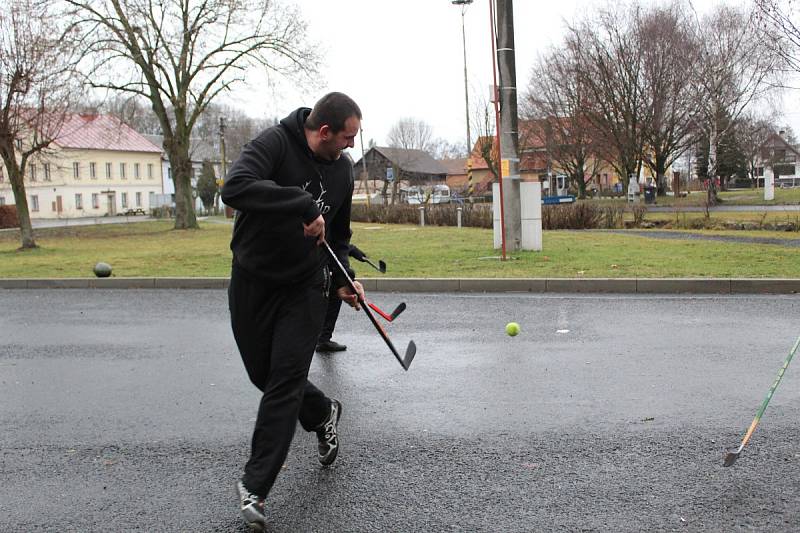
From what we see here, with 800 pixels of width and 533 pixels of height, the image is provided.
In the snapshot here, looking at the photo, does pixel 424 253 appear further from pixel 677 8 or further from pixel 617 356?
pixel 677 8

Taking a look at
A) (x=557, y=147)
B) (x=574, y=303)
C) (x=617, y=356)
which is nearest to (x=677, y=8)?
(x=557, y=147)

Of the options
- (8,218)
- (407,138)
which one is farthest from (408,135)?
(8,218)

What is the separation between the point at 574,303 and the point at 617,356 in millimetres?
3181

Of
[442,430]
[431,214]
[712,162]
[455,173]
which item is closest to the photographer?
[442,430]

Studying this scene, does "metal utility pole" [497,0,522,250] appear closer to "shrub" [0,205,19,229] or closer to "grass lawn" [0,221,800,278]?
"grass lawn" [0,221,800,278]

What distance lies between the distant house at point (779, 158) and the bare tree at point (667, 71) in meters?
27.4

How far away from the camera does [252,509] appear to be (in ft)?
11.0

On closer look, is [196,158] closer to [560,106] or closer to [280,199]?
[560,106]

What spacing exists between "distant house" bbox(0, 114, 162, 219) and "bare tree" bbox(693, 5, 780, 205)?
45.8 meters

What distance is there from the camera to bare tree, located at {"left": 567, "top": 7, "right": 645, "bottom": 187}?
4300 centimetres

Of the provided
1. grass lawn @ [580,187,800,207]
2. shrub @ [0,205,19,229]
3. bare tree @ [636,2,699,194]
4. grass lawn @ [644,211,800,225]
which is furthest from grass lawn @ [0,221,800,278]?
shrub @ [0,205,19,229]

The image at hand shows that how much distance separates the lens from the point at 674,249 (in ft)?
49.7

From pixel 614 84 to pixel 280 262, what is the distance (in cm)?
4364

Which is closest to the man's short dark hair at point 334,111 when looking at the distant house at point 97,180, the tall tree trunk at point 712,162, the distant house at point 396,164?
the tall tree trunk at point 712,162
